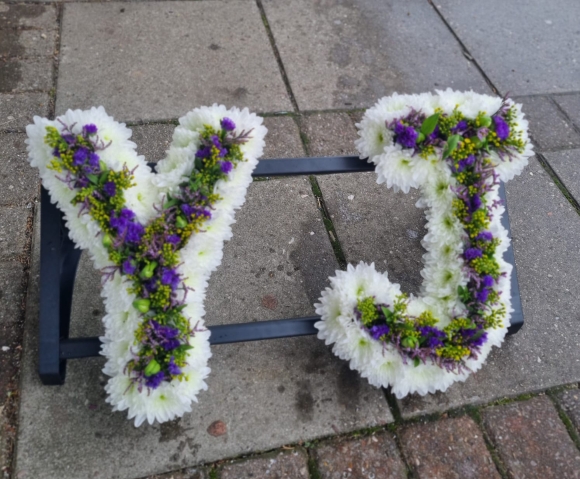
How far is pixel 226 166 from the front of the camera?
163 centimetres

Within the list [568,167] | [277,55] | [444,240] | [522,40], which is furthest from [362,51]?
[444,240]

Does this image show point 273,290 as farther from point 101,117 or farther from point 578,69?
point 578,69

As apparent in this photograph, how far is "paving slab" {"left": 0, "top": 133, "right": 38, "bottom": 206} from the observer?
8.12 ft

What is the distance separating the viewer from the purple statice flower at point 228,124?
1.64m

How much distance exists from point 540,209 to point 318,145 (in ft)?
3.85

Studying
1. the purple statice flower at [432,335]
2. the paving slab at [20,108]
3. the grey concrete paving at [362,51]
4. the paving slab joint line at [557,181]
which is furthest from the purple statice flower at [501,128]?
the paving slab at [20,108]

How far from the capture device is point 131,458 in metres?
1.81

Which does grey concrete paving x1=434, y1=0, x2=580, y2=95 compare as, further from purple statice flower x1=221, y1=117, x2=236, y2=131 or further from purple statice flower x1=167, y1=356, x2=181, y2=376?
purple statice flower x1=167, y1=356, x2=181, y2=376

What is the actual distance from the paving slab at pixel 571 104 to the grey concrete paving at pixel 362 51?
466 millimetres

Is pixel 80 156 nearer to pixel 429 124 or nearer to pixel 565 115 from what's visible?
pixel 429 124

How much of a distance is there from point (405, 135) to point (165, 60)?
2048mm

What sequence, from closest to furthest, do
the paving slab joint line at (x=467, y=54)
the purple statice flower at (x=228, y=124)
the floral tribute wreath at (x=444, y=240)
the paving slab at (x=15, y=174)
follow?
the purple statice flower at (x=228, y=124) → the floral tribute wreath at (x=444, y=240) → the paving slab at (x=15, y=174) → the paving slab joint line at (x=467, y=54)

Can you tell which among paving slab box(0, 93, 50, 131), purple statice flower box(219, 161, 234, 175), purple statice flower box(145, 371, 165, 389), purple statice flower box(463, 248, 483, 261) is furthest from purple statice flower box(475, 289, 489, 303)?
paving slab box(0, 93, 50, 131)

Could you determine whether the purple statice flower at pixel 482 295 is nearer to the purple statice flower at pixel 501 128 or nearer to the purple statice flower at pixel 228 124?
the purple statice flower at pixel 501 128
